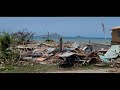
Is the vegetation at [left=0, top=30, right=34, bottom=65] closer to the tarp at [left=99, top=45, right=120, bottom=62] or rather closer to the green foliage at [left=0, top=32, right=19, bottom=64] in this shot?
the green foliage at [left=0, top=32, right=19, bottom=64]

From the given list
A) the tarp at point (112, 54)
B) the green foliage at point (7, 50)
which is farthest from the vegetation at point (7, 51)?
the tarp at point (112, 54)

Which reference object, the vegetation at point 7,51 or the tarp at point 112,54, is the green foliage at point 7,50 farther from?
the tarp at point 112,54

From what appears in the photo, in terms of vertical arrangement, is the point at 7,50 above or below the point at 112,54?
above

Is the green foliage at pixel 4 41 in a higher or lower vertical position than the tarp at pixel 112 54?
higher

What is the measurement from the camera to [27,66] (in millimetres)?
12406

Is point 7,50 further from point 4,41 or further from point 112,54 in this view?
point 112,54

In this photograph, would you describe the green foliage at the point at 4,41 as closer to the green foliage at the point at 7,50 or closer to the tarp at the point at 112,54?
the green foliage at the point at 7,50

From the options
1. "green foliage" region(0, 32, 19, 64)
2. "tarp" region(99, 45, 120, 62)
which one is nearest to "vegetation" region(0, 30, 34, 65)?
"green foliage" region(0, 32, 19, 64)

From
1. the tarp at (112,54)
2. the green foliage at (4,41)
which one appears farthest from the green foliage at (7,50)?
the tarp at (112,54)

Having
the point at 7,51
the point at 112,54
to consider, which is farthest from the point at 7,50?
the point at 112,54

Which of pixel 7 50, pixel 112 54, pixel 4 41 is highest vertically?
pixel 4 41

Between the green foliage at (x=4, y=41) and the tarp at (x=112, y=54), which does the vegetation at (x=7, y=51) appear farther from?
the tarp at (x=112, y=54)

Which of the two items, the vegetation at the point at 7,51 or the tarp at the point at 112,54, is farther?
the tarp at the point at 112,54
